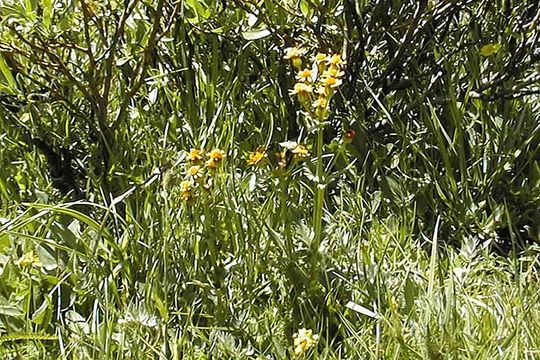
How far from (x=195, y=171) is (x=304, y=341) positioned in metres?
0.41

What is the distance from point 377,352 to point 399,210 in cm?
62

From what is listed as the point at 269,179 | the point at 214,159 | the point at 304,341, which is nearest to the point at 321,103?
the point at 214,159

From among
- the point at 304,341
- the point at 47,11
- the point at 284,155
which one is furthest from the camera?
the point at 47,11

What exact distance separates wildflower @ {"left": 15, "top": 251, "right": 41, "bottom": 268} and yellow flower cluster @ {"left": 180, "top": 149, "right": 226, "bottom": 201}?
0.39 metres

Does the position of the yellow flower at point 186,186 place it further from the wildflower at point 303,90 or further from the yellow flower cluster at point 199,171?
the wildflower at point 303,90

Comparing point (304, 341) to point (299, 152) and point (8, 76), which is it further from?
point (8, 76)

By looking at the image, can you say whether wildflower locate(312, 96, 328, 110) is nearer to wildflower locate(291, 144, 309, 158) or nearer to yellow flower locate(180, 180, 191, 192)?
wildflower locate(291, 144, 309, 158)

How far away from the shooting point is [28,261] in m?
1.95

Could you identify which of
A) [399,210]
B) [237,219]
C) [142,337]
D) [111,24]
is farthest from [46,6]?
[399,210]

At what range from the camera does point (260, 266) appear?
1.93 metres

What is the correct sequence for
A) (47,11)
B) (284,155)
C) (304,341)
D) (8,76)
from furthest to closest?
(8,76) → (47,11) → (284,155) → (304,341)

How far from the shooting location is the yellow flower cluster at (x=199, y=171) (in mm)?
1803

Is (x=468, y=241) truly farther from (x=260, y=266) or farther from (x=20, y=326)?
(x=20, y=326)

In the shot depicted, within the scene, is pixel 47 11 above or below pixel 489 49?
above
